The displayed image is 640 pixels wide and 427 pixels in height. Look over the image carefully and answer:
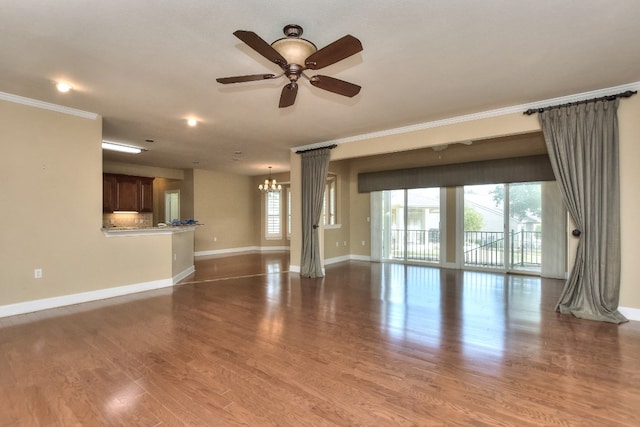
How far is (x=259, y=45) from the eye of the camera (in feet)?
6.93

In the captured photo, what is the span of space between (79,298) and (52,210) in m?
1.25

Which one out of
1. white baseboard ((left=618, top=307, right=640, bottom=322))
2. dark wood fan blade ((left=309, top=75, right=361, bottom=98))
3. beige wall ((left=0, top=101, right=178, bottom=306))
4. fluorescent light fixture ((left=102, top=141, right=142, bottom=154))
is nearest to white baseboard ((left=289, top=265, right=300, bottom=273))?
beige wall ((left=0, top=101, right=178, bottom=306))

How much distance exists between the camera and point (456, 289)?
519 cm

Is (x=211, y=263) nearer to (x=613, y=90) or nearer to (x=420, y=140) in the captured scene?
(x=420, y=140)

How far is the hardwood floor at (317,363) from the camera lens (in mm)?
1980

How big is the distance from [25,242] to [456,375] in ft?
16.5

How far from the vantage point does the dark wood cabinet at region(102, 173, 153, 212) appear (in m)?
7.93

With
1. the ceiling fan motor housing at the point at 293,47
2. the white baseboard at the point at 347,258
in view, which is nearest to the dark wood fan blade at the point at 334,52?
the ceiling fan motor housing at the point at 293,47

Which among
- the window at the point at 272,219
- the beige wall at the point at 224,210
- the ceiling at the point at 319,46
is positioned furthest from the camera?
the window at the point at 272,219

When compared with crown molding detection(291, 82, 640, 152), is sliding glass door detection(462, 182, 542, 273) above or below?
below

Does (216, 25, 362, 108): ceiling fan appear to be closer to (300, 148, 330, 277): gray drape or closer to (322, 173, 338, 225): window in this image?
(300, 148, 330, 277): gray drape

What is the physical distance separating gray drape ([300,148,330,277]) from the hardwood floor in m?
1.65

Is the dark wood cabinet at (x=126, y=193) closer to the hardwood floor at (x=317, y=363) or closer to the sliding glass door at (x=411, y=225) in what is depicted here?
the hardwood floor at (x=317, y=363)

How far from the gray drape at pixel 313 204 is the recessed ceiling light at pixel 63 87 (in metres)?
3.81
